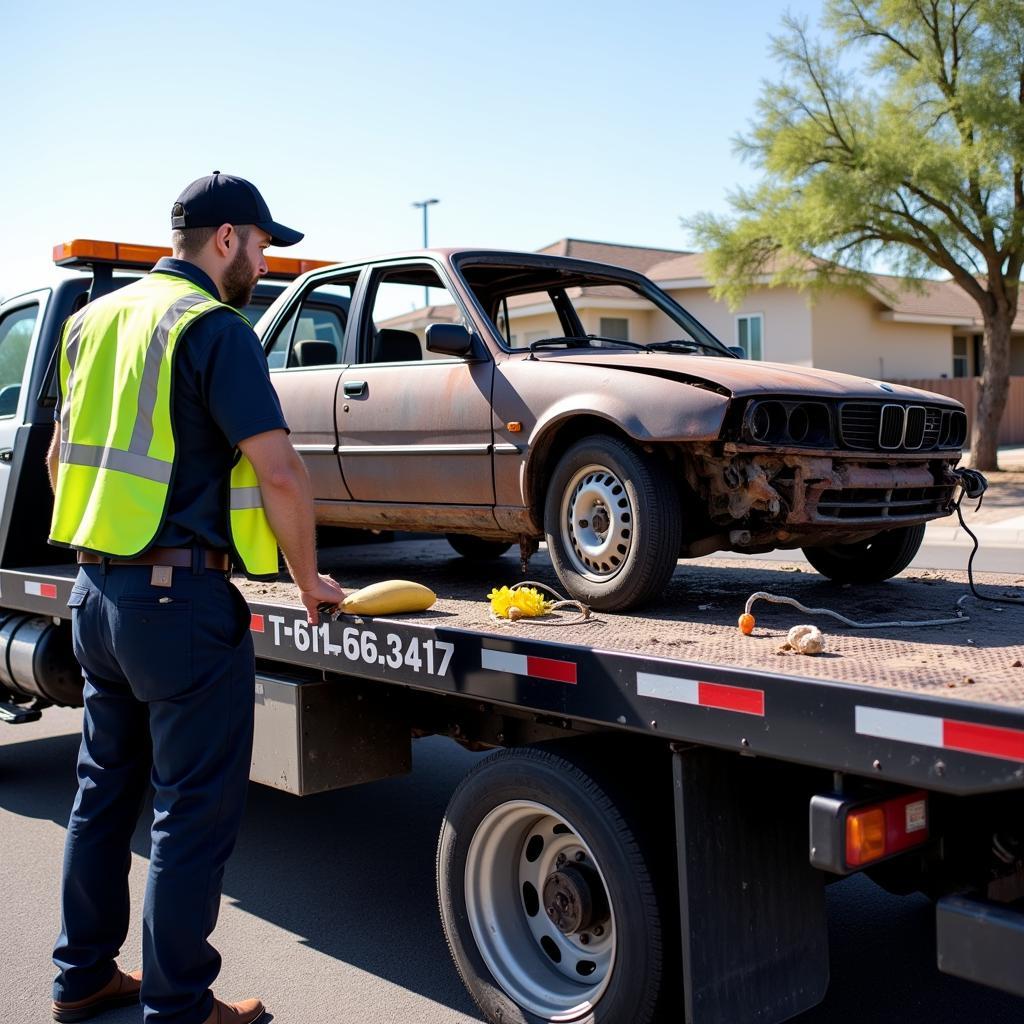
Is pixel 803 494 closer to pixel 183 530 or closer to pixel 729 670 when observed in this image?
pixel 729 670

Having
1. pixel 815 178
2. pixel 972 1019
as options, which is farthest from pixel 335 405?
pixel 815 178

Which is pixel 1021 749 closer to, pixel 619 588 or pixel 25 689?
pixel 619 588

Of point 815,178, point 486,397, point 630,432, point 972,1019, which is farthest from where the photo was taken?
point 815,178

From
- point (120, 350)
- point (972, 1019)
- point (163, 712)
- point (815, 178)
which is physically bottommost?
point (972, 1019)

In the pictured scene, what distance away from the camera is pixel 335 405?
5707 mm

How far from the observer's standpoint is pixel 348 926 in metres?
4.46

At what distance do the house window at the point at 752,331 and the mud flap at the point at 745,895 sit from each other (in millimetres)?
29962

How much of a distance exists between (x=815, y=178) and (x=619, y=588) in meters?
19.0

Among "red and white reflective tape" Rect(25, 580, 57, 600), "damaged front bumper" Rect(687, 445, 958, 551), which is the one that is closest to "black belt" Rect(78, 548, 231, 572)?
"damaged front bumper" Rect(687, 445, 958, 551)

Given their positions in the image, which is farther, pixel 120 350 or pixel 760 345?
pixel 760 345

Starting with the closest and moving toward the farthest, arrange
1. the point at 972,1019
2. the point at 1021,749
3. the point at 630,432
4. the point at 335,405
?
the point at 1021,749 < the point at 972,1019 < the point at 630,432 < the point at 335,405

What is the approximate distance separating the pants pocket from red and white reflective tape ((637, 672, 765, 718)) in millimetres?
1210

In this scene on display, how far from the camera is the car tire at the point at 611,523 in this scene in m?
4.26

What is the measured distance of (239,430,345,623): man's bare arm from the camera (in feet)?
10.9
